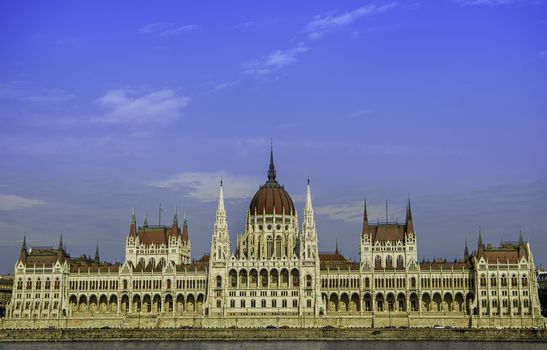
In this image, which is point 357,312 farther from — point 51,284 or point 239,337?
point 51,284

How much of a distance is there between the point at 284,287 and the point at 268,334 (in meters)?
15.6

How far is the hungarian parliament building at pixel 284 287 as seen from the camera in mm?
148375

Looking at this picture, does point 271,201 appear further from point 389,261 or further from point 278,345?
point 278,345

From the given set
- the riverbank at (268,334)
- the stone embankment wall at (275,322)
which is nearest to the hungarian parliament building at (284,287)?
the stone embankment wall at (275,322)

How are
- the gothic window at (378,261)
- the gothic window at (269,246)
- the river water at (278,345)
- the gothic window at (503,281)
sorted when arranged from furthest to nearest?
1. the gothic window at (269,246)
2. the gothic window at (378,261)
3. the gothic window at (503,281)
4. the river water at (278,345)

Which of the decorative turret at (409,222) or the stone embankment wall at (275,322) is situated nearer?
the stone embankment wall at (275,322)

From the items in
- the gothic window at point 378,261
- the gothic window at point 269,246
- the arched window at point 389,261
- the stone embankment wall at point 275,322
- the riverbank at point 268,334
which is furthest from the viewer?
the gothic window at point 269,246

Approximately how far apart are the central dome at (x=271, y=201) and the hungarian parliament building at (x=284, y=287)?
1.80 feet

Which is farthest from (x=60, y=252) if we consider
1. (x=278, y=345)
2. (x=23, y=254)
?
(x=278, y=345)

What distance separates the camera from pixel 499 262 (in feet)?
490

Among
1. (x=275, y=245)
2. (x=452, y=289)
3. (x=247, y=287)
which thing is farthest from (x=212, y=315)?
(x=452, y=289)

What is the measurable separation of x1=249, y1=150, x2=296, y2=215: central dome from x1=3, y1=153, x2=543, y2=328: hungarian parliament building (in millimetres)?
549

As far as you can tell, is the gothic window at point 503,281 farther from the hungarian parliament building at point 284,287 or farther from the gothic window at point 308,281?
the gothic window at point 308,281

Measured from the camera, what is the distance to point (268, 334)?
137750 millimetres
